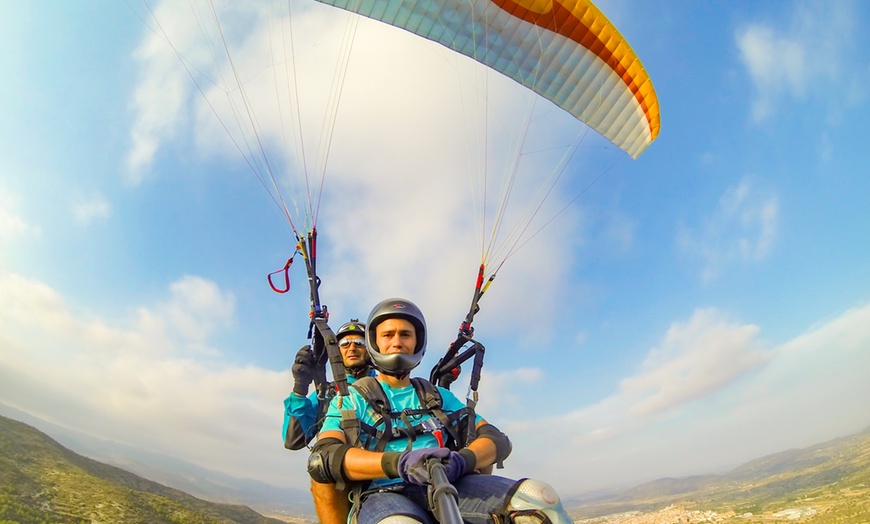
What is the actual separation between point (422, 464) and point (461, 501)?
1.80 ft

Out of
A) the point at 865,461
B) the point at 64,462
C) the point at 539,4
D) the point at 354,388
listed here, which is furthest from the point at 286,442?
the point at 865,461

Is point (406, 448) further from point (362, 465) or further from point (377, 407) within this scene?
point (362, 465)

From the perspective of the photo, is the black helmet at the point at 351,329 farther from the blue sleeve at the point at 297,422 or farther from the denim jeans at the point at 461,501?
the denim jeans at the point at 461,501

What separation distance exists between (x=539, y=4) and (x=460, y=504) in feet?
27.5

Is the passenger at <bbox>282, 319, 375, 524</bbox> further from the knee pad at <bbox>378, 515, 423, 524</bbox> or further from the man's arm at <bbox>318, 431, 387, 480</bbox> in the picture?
the knee pad at <bbox>378, 515, 423, 524</bbox>

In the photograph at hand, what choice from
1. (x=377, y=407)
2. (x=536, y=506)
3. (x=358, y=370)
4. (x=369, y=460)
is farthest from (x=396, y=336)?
(x=358, y=370)

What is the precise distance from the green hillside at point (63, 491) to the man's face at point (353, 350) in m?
25.2

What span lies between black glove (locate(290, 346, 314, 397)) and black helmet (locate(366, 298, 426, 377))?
6.45 ft

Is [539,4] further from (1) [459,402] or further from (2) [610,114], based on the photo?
(1) [459,402]

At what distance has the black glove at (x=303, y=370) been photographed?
4.88 meters

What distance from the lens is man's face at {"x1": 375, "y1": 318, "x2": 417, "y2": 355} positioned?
320 cm

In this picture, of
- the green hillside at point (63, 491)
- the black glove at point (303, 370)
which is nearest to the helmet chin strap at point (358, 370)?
the black glove at point (303, 370)

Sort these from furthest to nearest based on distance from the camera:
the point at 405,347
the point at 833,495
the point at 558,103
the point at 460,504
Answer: the point at 833,495 → the point at 558,103 → the point at 405,347 → the point at 460,504

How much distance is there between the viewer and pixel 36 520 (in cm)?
2102
